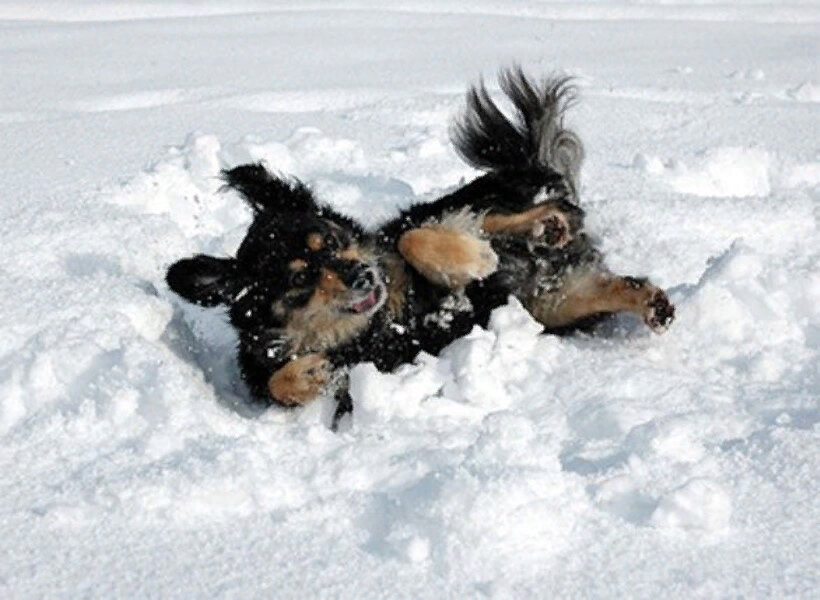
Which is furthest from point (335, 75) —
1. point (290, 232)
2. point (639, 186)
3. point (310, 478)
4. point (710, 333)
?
point (310, 478)

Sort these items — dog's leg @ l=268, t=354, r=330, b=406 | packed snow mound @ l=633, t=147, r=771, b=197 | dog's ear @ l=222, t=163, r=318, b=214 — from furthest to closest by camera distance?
packed snow mound @ l=633, t=147, r=771, b=197 → dog's ear @ l=222, t=163, r=318, b=214 → dog's leg @ l=268, t=354, r=330, b=406

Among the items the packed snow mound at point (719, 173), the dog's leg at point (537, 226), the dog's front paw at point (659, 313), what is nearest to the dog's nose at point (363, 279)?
the dog's leg at point (537, 226)

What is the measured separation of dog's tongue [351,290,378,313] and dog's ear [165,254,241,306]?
38cm

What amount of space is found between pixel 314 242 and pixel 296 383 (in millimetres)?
474

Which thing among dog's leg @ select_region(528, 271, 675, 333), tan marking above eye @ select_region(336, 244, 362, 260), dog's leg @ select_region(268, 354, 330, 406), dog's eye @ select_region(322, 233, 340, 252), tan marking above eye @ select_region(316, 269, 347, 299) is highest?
dog's eye @ select_region(322, 233, 340, 252)

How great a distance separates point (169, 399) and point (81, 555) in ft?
2.34

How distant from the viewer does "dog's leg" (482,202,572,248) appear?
4.06 meters

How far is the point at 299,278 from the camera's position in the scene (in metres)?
3.81

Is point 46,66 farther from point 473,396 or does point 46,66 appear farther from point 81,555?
point 81,555

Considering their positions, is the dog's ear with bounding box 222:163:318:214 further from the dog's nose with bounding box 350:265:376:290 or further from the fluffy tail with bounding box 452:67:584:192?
the fluffy tail with bounding box 452:67:584:192

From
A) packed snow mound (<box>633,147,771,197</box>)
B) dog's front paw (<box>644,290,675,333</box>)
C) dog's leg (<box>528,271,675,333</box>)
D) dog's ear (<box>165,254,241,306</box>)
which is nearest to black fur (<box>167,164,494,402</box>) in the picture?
dog's ear (<box>165,254,241,306</box>)

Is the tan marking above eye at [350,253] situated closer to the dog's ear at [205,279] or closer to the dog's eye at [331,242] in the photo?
the dog's eye at [331,242]

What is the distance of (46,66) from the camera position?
7.62m

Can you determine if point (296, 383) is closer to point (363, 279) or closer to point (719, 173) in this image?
point (363, 279)
